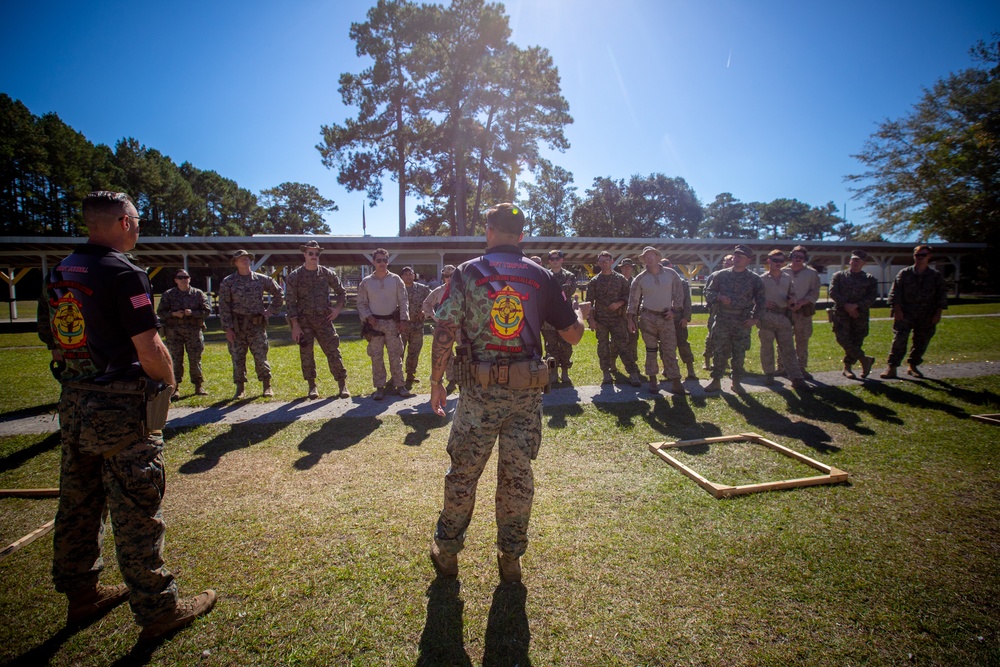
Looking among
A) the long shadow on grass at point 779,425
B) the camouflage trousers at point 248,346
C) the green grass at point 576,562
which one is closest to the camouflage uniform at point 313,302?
the camouflage trousers at point 248,346

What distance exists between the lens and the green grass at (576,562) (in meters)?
2.15

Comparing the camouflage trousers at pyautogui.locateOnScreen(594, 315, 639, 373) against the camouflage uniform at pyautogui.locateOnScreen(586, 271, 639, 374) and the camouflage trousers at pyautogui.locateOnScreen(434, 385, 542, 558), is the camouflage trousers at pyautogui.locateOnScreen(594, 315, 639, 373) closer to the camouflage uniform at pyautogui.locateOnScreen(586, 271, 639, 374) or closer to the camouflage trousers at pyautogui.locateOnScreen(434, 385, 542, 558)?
the camouflage uniform at pyautogui.locateOnScreen(586, 271, 639, 374)

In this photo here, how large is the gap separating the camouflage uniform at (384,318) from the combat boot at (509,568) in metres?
4.54

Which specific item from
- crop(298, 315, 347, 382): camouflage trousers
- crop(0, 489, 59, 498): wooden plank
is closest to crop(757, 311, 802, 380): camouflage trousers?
crop(298, 315, 347, 382): camouflage trousers

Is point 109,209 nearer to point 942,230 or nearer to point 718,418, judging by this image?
point 718,418

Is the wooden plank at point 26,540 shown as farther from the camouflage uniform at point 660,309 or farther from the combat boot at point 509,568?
the camouflage uniform at point 660,309

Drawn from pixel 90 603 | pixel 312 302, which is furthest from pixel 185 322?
pixel 90 603

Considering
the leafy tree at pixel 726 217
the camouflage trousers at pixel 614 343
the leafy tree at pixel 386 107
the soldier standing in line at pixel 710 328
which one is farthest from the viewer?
the leafy tree at pixel 726 217

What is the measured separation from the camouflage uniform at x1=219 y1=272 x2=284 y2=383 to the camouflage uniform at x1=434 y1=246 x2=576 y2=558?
4853 millimetres

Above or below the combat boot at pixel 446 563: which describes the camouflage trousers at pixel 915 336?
above

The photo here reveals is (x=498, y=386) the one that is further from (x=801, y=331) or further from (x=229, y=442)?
(x=801, y=331)

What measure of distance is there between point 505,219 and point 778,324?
637 centimetres

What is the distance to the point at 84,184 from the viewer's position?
43750 millimetres

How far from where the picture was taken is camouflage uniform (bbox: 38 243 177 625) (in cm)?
209
